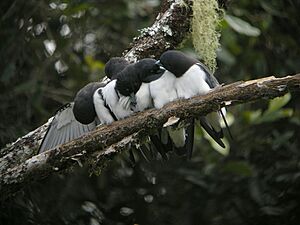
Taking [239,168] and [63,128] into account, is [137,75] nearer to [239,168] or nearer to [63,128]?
[63,128]

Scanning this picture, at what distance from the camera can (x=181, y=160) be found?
19.0 feet

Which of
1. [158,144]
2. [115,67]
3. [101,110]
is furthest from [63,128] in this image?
[158,144]

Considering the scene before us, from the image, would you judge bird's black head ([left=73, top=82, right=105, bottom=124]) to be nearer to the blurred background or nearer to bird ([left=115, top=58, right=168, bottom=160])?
bird ([left=115, top=58, right=168, bottom=160])

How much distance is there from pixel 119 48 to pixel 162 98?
237 centimetres

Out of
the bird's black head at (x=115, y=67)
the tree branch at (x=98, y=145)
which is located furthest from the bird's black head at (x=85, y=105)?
the tree branch at (x=98, y=145)

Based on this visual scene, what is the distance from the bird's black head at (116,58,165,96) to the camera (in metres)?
4.00

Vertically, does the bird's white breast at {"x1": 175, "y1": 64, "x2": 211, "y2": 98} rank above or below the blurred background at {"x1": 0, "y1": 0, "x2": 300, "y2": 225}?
above

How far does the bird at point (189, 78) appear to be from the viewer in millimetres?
3807

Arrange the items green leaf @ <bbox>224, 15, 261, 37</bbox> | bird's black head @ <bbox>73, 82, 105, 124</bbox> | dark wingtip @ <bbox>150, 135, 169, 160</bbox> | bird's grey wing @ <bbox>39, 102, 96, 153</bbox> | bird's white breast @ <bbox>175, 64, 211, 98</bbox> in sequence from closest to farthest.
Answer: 1. bird's white breast @ <bbox>175, 64, 211, 98</bbox>
2. dark wingtip @ <bbox>150, 135, 169, 160</bbox>
3. bird's black head @ <bbox>73, 82, 105, 124</bbox>
4. bird's grey wing @ <bbox>39, 102, 96, 153</bbox>
5. green leaf @ <bbox>224, 15, 261, 37</bbox>

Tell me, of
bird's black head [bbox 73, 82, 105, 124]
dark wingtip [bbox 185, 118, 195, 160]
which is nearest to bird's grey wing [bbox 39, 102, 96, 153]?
bird's black head [bbox 73, 82, 105, 124]

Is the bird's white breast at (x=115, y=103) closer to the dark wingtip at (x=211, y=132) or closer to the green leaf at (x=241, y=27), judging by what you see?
Answer: the dark wingtip at (x=211, y=132)

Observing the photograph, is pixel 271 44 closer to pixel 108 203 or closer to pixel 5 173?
pixel 108 203

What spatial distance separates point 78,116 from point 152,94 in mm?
564

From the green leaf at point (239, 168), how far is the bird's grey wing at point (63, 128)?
4.21ft
